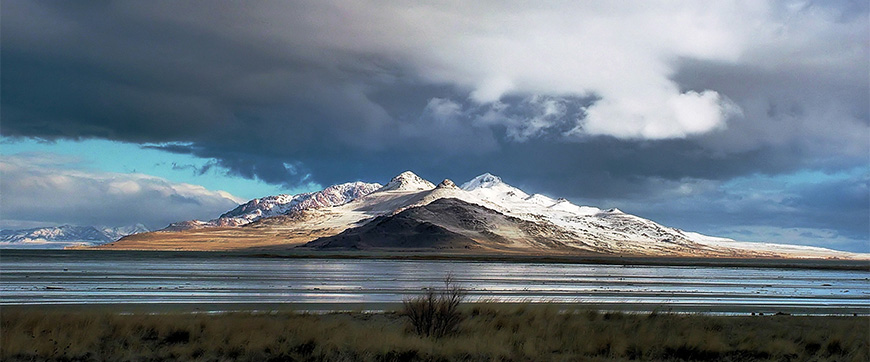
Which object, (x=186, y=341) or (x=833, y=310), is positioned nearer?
(x=186, y=341)

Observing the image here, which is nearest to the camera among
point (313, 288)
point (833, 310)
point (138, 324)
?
point (138, 324)

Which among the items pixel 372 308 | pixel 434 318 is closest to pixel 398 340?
pixel 434 318

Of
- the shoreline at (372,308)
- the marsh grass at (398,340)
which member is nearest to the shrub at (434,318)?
the marsh grass at (398,340)

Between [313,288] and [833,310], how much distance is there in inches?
1178

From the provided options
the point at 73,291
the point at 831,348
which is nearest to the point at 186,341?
the point at 831,348

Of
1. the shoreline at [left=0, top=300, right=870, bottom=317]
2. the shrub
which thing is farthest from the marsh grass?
the shoreline at [left=0, top=300, right=870, bottom=317]

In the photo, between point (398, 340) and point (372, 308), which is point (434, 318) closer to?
point (398, 340)

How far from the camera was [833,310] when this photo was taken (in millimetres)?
35969

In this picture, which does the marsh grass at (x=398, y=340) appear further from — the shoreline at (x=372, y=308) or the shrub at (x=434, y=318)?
the shoreline at (x=372, y=308)

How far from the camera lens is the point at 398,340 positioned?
18000 mm

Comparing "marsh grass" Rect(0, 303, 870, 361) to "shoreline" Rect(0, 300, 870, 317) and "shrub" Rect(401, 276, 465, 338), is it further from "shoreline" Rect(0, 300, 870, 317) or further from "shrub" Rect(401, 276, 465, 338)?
"shoreline" Rect(0, 300, 870, 317)

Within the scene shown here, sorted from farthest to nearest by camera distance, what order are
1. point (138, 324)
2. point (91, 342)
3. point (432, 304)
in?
point (432, 304) < point (138, 324) < point (91, 342)

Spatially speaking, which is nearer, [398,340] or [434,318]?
[398,340]

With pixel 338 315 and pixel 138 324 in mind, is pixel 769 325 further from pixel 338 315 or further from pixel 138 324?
pixel 138 324
